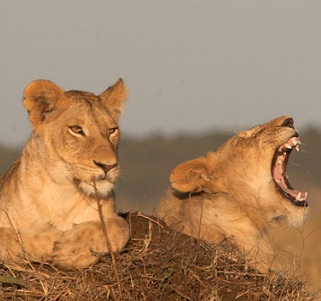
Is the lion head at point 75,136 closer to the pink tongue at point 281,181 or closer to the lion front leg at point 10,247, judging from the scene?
the lion front leg at point 10,247

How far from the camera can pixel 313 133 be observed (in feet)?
134

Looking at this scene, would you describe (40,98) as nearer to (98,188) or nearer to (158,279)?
(98,188)

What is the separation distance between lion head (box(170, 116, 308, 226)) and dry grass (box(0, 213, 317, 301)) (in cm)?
124

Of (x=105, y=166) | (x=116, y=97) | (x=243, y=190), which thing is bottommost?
(x=243, y=190)

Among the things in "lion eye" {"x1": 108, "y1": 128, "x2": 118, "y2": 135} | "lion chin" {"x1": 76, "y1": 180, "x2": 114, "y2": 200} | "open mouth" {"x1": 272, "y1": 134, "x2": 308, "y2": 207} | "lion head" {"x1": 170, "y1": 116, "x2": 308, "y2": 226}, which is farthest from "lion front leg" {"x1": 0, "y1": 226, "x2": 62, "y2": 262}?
"open mouth" {"x1": 272, "y1": 134, "x2": 308, "y2": 207}

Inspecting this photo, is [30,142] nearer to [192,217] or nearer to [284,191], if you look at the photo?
[192,217]

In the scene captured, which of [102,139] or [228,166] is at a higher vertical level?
[102,139]

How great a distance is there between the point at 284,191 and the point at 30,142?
2158 millimetres

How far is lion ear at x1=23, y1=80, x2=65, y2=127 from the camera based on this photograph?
5914mm

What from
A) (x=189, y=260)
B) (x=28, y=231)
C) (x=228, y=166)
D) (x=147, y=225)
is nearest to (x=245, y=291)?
(x=189, y=260)

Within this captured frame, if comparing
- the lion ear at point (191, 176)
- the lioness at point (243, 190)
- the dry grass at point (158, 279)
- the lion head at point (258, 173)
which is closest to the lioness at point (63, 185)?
the dry grass at point (158, 279)

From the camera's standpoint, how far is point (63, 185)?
19.3ft

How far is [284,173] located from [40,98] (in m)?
2.30

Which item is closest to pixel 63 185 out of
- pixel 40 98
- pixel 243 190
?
pixel 40 98
